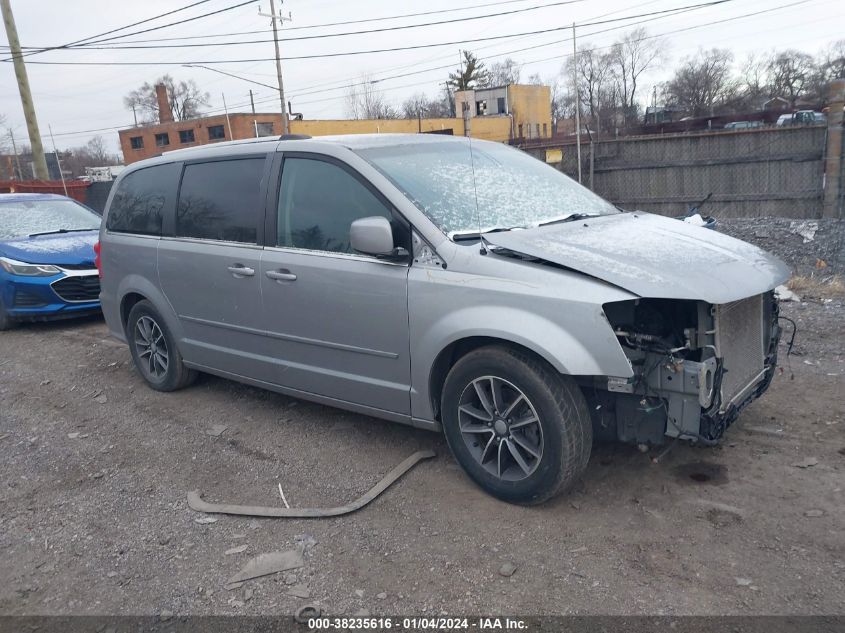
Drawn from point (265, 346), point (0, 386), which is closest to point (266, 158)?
point (265, 346)

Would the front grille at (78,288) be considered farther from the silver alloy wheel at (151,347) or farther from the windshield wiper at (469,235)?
the windshield wiper at (469,235)

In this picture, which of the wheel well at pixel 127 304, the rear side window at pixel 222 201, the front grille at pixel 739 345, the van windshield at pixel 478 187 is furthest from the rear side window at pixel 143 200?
the front grille at pixel 739 345

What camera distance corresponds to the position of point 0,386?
625 centimetres

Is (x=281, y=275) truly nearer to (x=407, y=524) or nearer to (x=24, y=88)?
(x=407, y=524)

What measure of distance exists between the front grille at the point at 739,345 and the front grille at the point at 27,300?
756 centimetres

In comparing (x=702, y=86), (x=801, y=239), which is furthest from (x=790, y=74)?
(x=801, y=239)

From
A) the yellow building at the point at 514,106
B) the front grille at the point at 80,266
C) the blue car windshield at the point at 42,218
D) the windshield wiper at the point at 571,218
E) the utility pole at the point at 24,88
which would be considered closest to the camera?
the windshield wiper at the point at 571,218

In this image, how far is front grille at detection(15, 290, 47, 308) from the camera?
8.00 m

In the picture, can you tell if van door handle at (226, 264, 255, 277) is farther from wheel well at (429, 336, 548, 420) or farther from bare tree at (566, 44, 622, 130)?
bare tree at (566, 44, 622, 130)

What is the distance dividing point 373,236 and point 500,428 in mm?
1192

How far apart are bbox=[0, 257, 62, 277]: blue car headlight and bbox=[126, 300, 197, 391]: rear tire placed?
9.55 feet

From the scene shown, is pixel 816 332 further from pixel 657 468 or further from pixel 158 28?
pixel 158 28

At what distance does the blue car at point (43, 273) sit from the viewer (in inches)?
314

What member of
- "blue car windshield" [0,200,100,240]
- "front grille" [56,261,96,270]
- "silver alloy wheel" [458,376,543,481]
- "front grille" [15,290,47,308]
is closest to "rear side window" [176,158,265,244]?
"silver alloy wheel" [458,376,543,481]
